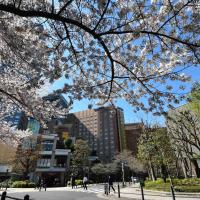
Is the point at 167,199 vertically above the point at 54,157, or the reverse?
the point at 54,157

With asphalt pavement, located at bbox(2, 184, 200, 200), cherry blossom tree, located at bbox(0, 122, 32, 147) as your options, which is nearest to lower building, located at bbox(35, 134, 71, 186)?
asphalt pavement, located at bbox(2, 184, 200, 200)

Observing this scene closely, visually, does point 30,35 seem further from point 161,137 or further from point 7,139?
point 161,137

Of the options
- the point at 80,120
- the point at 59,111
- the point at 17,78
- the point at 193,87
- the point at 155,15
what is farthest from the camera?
the point at 80,120

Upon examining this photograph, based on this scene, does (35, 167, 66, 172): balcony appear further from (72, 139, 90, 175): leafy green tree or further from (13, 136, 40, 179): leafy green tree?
(13, 136, 40, 179): leafy green tree

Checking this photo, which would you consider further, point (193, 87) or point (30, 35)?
point (193, 87)

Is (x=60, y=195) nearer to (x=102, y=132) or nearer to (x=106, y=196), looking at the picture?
(x=106, y=196)

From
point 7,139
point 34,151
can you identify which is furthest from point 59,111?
point 34,151

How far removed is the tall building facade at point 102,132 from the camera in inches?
3614

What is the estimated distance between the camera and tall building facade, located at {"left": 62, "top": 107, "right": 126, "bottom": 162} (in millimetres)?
91800

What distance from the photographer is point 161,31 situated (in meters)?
5.66

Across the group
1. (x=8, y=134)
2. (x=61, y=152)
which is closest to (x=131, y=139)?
(x=61, y=152)

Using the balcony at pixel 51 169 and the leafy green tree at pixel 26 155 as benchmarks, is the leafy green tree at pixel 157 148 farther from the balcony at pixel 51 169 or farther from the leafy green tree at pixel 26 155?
the balcony at pixel 51 169

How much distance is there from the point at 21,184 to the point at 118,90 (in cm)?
2691

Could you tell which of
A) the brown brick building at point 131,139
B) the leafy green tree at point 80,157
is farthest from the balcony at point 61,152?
the brown brick building at point 131,139
